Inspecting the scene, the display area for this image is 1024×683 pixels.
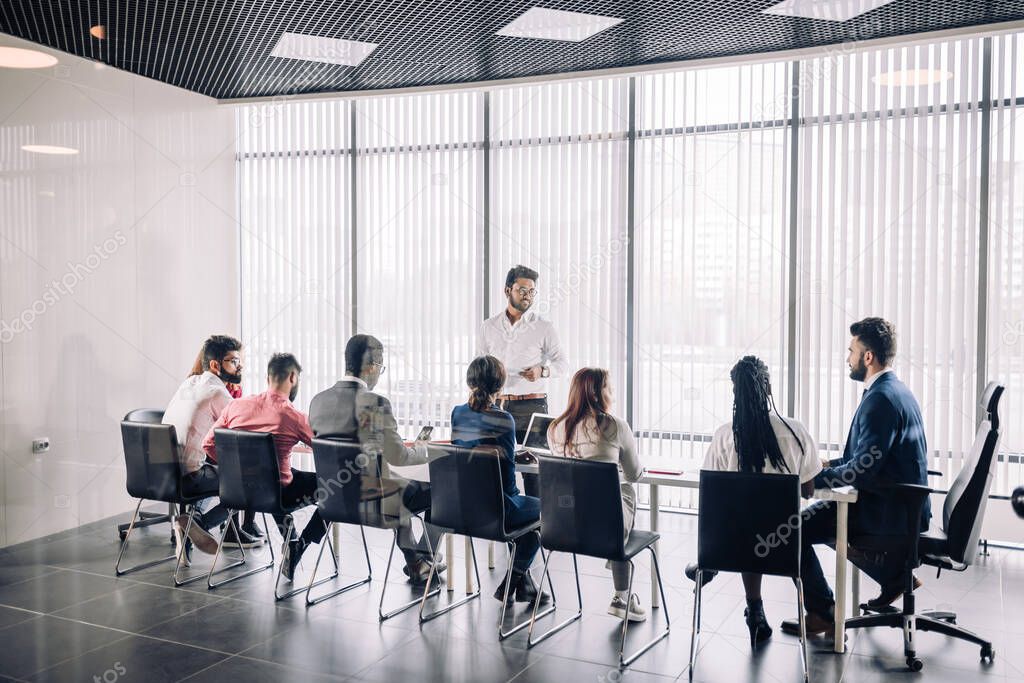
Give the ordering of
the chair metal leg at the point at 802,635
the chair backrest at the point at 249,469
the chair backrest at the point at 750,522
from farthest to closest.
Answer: the chair backrest at the point at 249,469, the chair metal leg at the point at 802,635, the chair backrest at the point at 750,522

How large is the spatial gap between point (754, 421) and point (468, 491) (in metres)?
1.33

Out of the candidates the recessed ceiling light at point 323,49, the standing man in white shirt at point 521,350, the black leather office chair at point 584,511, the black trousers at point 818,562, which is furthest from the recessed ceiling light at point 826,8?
the black leather office chair at point 584,511

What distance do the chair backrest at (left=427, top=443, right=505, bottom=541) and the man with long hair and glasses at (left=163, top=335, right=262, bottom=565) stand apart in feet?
5.20

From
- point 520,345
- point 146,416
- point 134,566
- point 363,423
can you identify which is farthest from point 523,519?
point 146,416

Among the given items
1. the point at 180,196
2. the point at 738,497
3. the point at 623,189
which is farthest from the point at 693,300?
the point at 180,196

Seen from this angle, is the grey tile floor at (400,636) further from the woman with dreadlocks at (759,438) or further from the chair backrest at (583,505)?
the woman with dreadlocks at (759,438)

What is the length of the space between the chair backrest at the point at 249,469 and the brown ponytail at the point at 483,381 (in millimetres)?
1139

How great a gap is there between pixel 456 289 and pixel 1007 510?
409cm

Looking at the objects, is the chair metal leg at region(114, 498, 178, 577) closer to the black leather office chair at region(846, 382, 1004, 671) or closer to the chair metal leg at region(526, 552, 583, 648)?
the chair metal leg at region(526, 552, 583, 648)

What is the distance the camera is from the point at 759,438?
3.61m

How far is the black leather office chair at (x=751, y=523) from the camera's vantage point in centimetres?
337

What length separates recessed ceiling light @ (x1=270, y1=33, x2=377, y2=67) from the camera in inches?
218

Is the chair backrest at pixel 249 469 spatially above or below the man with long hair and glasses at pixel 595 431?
below

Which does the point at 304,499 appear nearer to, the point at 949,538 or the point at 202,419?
the point at 202,419
